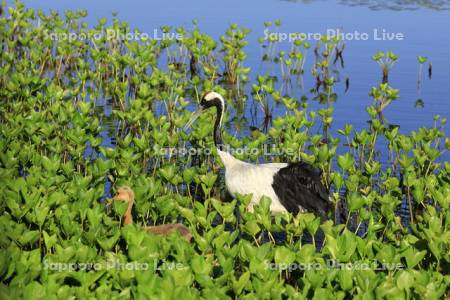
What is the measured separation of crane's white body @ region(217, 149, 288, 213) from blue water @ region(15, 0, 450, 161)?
4.79m

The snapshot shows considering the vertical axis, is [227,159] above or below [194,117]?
below

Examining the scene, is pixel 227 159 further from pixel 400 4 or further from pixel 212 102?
pixel 400 4

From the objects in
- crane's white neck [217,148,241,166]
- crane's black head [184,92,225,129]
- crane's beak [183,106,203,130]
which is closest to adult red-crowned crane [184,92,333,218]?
crane's white neck [217,148,241,166]

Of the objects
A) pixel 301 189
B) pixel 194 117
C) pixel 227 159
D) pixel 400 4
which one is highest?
pixel 400 4

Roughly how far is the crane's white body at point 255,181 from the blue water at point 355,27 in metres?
4.79

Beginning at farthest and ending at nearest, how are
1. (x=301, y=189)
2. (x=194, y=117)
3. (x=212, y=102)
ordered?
(x=194, y=117), (x=212, y=102), (x=301, y=189)

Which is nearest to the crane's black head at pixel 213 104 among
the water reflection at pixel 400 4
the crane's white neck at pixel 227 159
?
the crane's white neck at pixel 227 159

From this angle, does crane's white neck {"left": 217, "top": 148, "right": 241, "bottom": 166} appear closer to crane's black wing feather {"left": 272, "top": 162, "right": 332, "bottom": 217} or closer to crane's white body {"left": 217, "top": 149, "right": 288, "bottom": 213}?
crane's white body {"left": 217, "top": 149, "right": 288, "bottom": 213}

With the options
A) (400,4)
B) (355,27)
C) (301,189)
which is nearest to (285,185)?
(301,189)

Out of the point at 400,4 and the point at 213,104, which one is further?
the point at 400,4

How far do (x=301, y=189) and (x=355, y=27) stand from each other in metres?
16.1

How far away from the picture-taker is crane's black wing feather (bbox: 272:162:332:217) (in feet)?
36.7

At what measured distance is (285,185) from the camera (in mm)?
11281

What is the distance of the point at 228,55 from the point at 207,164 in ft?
22.2
